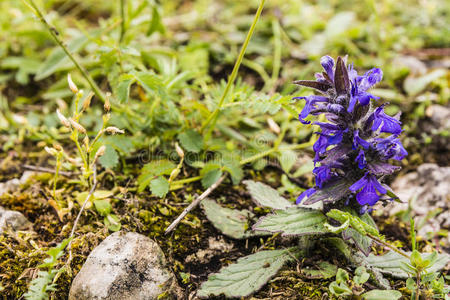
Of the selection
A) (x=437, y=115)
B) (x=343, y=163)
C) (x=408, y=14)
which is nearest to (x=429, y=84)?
(x=437, y=115)

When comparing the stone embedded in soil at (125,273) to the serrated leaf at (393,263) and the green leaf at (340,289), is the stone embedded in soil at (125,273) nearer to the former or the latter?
the green leaf at (340,289)

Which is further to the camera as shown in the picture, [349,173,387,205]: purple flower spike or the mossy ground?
the mossy ground

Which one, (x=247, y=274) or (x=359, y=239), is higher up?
(x=359, y=239)

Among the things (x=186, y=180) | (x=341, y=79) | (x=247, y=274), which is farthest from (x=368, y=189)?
(x=186, y=180)

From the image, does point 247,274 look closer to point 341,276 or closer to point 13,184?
point 341,276

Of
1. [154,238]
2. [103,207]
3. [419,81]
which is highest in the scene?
[419,81]

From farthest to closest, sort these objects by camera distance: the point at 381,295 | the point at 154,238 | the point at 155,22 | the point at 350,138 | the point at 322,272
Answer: the point at 155,22 < the point at 154,238 < the point at 322,272 < the point at 350,138 < the point at 381,295

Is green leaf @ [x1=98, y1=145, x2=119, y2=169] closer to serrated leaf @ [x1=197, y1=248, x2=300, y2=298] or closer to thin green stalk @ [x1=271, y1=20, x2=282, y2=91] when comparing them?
serrated leaf @ [x1=197, y1=248, x2=300, y2=298]

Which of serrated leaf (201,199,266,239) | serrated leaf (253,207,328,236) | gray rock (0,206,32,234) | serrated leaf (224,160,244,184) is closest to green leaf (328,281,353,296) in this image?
serrated leaf (253,207,328,236)
